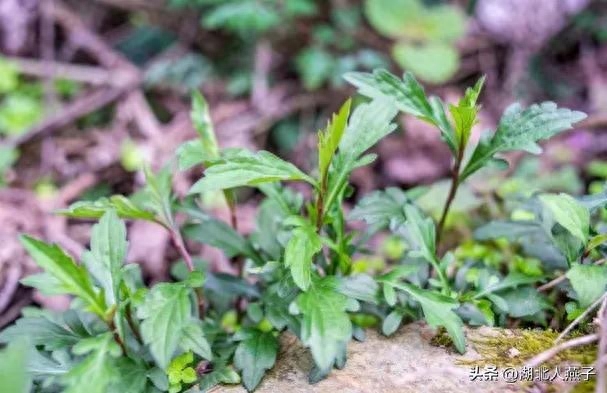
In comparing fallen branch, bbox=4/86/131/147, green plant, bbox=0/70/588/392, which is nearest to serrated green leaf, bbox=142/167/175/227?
green plant, bbox=0/70/588/392

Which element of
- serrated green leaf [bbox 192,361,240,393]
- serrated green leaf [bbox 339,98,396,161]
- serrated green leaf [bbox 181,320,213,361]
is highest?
serrated green leaf [bbox 339,98,396,161]

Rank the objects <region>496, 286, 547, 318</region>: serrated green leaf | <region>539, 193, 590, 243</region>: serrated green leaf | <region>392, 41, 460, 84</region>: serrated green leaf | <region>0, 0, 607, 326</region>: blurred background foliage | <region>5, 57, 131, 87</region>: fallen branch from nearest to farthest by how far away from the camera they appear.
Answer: <region>539, 193, 590, 243</region>: serrated green leaf, <region>496, 286, 547, 318</region>: serrated green leaf, <region>0, 0, 607, 326</region>: blurred background foliage, <region>392, 41, 460, 84</region>: serrated green leaf, <region>5, 57, 131, 87</region>: fallen branch

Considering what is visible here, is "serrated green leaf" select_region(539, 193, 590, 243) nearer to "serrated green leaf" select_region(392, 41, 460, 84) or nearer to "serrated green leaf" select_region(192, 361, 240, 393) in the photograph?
"serrated green leaf" select_region(192, 361, 240, 393)

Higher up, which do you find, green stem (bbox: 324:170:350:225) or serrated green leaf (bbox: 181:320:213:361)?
green stem (bbox: 324:170:350:225)

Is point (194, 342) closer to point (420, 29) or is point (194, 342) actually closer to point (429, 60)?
point (429, 60)

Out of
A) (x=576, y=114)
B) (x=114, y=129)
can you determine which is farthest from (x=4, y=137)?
(x=576, y=114)

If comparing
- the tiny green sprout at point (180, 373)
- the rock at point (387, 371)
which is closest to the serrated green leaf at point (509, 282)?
the rock at point (387, 371)
